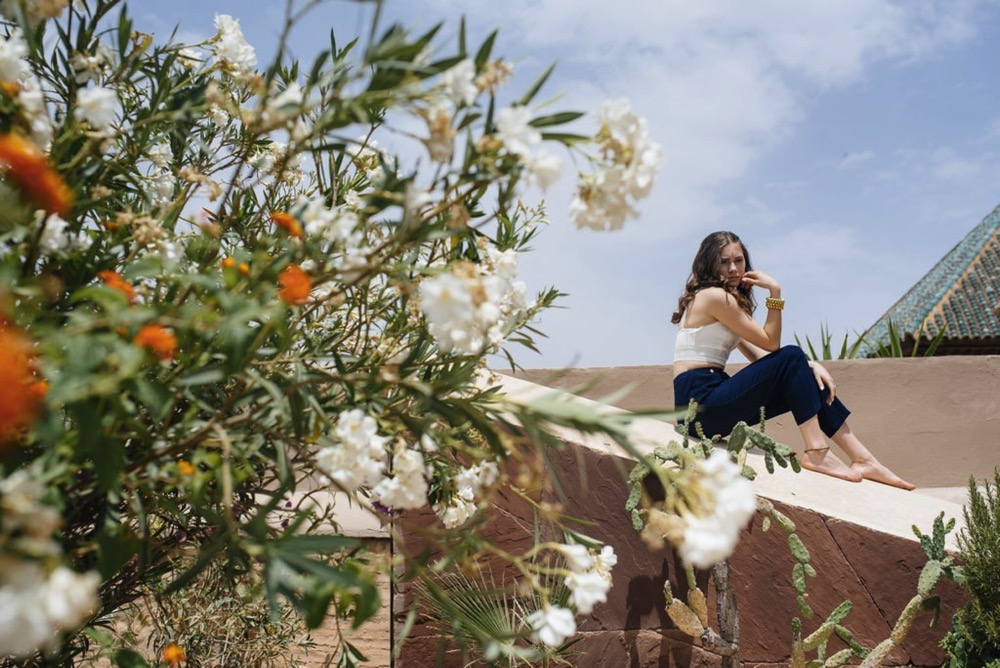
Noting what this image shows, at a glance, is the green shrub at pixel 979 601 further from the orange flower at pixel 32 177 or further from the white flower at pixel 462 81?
the orange flower at pixel 32 177

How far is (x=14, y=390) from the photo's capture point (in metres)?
0.86

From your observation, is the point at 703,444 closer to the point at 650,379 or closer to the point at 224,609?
the point at 224,609

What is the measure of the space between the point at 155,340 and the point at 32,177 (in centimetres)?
25

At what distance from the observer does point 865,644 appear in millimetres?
3281

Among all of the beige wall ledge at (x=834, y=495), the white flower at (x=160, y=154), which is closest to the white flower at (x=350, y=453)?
the white flower at (x=160, y=154)

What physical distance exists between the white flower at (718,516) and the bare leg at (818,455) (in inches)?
126


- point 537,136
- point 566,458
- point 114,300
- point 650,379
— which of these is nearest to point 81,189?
point 114,300

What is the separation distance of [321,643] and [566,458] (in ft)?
3.91

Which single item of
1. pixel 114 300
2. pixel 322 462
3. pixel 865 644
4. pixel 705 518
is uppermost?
pixel 114 300

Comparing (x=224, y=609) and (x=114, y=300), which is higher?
(x=114, y=300)

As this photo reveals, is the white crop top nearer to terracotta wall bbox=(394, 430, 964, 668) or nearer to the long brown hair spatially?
the long brown hair

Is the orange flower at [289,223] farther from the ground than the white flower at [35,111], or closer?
closer

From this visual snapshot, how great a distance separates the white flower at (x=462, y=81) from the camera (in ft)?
3.98

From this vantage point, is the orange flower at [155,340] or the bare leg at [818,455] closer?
the orange flower at [155,340]
